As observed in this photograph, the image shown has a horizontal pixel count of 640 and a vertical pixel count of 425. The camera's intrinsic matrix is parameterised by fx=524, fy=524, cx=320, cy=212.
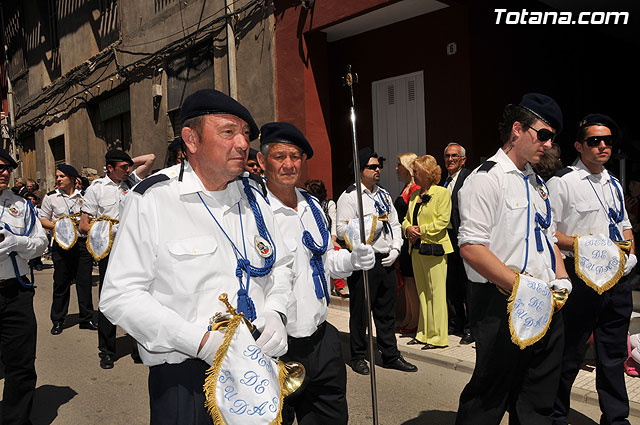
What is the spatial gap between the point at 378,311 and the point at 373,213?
1078 mm

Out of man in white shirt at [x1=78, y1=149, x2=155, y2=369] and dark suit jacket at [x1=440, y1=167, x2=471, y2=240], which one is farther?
dark suit jacket at [x1=440, y1=167, x2=471, y2=240]

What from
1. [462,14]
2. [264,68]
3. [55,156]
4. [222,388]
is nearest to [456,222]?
[462,14]

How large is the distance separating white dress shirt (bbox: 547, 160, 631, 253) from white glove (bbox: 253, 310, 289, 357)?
2.71m

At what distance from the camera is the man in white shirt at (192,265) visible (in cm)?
197

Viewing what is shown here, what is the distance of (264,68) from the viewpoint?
10.9m

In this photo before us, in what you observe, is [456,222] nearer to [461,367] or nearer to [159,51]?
[461,367]

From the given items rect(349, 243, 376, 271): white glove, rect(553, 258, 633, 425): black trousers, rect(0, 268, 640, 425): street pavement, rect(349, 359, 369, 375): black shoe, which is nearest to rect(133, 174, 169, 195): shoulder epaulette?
rect(349, 243, 376, 271): white glove

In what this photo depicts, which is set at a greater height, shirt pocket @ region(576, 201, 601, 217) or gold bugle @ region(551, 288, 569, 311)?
shirt pocket @ region(576, 201, 601, 217)

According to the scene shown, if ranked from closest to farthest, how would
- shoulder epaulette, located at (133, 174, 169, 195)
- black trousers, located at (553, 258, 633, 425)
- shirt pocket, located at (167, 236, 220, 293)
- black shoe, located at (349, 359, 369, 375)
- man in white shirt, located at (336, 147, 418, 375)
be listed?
shirt pocket, located at (167, 236, 220, 293), shoulder epaulette, located at (133, 174, 169, 195), black trousers, located at (553, 258, 633, 425), black shoe, located at (349, 359, 369, 375), man in white shirt, located at (336, 147, 418, 375)

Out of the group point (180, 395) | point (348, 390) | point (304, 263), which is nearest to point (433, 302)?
point (348, 390)

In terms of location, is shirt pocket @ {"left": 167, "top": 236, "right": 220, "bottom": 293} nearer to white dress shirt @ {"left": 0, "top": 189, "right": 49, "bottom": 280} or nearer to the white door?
white dress shirt @ {"left": 0, "top": 189, "right": 49, "bottom": 280}

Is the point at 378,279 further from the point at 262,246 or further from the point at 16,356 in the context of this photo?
the point at 262,246

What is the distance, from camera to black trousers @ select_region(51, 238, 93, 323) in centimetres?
780

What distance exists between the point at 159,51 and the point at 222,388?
13858mm
